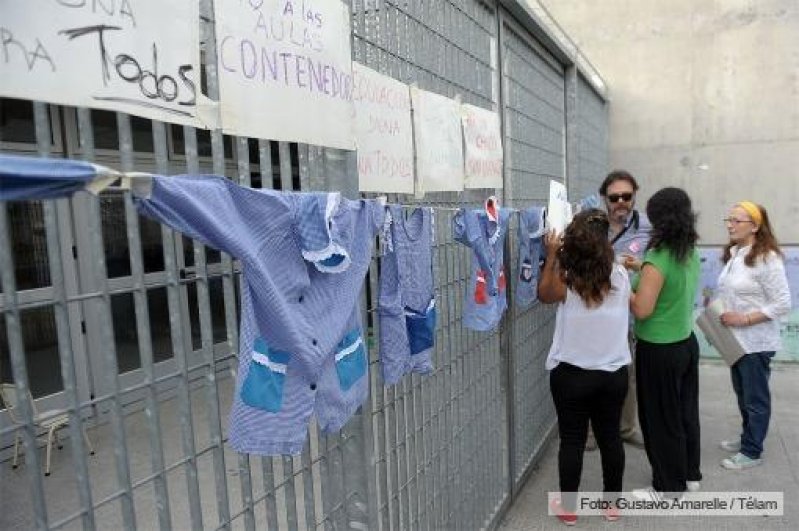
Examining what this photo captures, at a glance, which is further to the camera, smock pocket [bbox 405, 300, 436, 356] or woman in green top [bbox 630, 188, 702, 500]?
woman in green top [bbox 630, 188, 702, 500]

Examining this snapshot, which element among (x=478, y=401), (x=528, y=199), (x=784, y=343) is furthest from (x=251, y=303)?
(x=784, y=343)

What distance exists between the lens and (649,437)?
11.8ft

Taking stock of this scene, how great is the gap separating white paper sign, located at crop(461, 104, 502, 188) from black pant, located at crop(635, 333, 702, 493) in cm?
129

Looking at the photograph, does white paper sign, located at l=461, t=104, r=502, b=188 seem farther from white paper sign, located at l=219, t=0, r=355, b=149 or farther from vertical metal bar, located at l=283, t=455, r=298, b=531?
vertical metal bar, located at l=283, t=455, r=298, b=531

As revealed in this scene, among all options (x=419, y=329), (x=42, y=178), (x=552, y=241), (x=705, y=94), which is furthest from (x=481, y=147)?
(x=705, y=94)

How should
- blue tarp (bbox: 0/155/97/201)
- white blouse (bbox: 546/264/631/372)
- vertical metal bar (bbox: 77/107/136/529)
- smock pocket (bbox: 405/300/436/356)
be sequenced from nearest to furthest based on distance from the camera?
blue tarp (bbox: 0/155/97/201) → vertical metal bar (bbox: 77/107/136/529) → smock pocket (bbox: 405/300/436/356) → white blouse (bbox: 546/264/631/372)

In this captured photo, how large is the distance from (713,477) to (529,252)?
206 cm

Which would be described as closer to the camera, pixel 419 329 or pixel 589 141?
pixel 419 329

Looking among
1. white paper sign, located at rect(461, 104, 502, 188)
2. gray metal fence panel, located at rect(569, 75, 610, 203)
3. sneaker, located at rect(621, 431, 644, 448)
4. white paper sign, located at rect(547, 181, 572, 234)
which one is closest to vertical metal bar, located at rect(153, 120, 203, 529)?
white paper sign, located at rect(461, 104, 502, 188)

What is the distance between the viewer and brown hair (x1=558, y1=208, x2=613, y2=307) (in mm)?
3025

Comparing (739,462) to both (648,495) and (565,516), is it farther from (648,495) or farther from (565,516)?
(565,516)

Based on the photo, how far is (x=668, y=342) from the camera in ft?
11.2

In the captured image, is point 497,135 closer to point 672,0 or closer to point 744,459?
point 744,459

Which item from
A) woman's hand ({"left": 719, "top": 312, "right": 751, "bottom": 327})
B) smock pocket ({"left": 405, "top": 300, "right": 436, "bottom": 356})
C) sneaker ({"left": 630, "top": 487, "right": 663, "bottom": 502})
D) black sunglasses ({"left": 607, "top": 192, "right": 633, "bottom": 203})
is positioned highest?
black sunglasses ({"left": 607, "top": 192, "right": 633, "bottom": 203})
